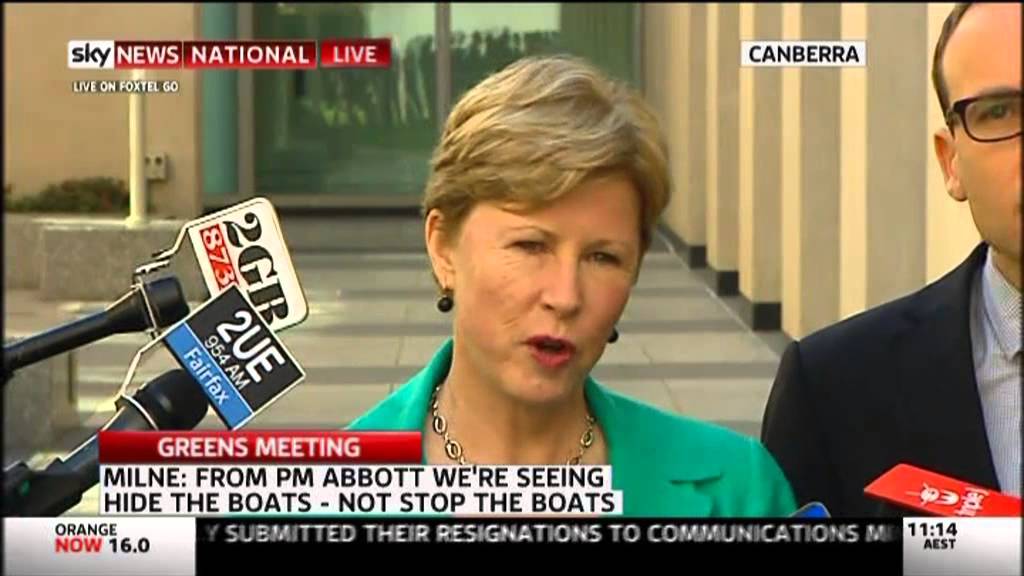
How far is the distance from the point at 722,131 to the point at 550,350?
0.85 m

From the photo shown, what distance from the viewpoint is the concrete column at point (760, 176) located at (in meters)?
2.80

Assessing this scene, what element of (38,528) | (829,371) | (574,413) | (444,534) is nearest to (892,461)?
(829,371)

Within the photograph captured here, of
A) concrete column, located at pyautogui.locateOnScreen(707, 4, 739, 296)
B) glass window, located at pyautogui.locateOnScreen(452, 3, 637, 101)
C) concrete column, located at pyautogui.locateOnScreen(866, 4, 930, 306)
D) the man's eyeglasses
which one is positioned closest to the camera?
the man's eyeglasses

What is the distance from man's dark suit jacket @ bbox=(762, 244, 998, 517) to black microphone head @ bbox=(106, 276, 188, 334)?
0.71m

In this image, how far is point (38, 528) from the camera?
2.38m

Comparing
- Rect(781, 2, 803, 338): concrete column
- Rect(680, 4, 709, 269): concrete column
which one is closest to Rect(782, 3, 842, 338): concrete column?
Rect(781, 2, 803, 338): concrete column

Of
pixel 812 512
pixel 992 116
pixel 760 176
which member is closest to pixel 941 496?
pixel 812 512

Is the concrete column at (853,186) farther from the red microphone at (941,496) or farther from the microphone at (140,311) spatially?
the microphone at (140,311)

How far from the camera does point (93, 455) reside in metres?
2.43

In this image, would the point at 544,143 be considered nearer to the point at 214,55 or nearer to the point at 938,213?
the point at 214,55

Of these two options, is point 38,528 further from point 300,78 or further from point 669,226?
point 669,226

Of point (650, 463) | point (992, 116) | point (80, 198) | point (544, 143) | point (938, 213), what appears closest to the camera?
point (992, 116)

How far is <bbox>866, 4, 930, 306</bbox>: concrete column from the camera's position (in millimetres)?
2787

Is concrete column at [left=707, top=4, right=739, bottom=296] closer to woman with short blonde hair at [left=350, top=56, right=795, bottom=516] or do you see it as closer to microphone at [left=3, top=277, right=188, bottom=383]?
woman with short blonde hair at [left=350, top=56, right=795, bottom=516]
